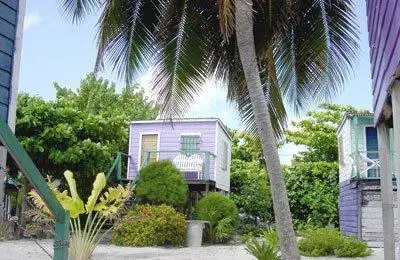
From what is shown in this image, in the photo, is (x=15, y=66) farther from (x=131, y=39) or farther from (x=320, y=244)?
(x=320, y=244)

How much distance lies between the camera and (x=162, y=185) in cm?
1898

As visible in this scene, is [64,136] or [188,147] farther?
[188,147]

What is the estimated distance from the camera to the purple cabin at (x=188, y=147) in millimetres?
22525

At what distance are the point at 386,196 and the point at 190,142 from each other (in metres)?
17.5

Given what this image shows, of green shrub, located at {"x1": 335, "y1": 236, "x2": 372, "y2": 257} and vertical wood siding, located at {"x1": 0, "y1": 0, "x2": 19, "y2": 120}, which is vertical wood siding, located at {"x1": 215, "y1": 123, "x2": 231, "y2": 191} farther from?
vertical wood siding, located at {"x1": 0, "y1": 0, "x2": 19, "y2": 120}

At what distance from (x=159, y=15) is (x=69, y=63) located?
6.66 meters

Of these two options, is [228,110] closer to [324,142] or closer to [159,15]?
[159,15]

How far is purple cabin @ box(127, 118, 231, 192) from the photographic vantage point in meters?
22.5

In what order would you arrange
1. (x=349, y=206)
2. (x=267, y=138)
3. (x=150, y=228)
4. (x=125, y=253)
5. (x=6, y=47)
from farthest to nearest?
(x=349, y=206)
(x=150, y=228)
(x=125, y=253)
(x=267, y=138)
(x=6, y=47)

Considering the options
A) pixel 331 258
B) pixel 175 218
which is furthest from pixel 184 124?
pixel 331 258

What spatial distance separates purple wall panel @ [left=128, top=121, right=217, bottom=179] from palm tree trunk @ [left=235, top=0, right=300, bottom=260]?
1530cm

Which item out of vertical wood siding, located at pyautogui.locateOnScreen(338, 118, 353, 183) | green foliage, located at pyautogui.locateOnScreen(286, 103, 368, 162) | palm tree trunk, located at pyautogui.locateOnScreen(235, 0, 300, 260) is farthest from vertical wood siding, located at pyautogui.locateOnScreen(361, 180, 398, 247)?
palm tree trunk, located at pyautogui.locateOnScreen(235, 0, 300, 260)

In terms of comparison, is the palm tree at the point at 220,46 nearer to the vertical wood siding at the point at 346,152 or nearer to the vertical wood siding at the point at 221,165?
the vertical wood siding at the point at 346,152

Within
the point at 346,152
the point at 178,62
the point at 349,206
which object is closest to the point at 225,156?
the point at 346,152
